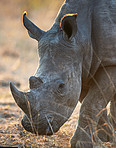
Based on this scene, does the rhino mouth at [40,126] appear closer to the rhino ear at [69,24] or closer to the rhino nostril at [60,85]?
the rhino nostril at [60,85]

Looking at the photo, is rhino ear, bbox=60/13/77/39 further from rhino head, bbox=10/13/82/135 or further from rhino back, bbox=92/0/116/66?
rhino back, bbox=92/0/116/66

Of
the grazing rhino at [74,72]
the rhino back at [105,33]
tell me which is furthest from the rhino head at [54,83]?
the rhino back at [105,33]

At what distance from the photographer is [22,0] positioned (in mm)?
26453

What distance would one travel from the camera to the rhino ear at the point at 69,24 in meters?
4.06

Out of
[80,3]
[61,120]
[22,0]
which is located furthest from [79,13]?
[22,0]

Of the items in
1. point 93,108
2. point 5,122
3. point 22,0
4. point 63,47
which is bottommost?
point 22,0

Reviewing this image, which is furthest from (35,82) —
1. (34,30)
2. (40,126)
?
(34,30)

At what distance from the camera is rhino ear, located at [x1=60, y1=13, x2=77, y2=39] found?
160 inches

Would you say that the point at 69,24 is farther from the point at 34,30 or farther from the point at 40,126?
the point at 40,126

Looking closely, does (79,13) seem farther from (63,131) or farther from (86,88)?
(63,131)

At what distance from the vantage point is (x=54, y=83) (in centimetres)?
397

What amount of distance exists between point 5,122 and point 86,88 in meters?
1.71

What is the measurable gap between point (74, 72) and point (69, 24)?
1.76ft

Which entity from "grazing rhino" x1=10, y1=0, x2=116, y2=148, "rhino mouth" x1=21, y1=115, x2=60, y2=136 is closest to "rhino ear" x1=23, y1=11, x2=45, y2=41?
"grazing rhino" x1=10, y1=0, x2=116, y2=148
